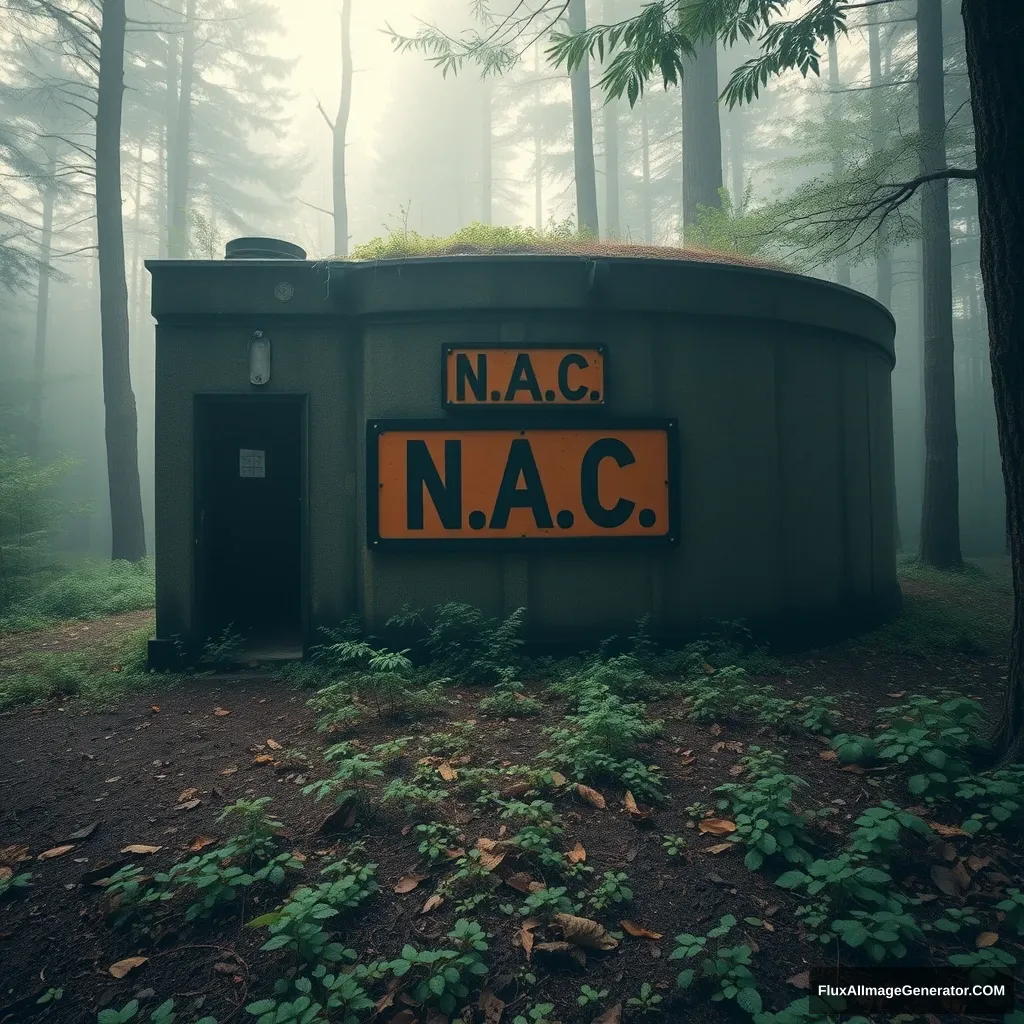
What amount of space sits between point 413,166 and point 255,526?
35633 mm

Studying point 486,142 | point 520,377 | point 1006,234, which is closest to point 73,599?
point 520,377

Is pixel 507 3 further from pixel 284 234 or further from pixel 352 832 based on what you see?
pixel 352 832

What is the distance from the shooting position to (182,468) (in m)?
6.00

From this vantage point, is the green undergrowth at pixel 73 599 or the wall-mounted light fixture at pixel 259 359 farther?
the green undergrowth at pixel 73 599

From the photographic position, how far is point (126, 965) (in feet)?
7.98

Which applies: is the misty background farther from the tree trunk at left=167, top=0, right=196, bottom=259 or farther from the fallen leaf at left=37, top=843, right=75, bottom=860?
the fallen leaf at left=37, top=843, right=75, bottom=860

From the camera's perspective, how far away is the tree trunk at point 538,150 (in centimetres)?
2836

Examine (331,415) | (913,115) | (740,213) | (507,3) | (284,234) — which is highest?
(507,3)

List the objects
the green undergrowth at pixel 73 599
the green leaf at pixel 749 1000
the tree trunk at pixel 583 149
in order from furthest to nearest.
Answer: the tree trunk at pixel 583 149, the green undergrowth at pixel 73 599, the green leaf at pixel 749 1000

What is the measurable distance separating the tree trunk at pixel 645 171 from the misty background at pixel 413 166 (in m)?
0.09

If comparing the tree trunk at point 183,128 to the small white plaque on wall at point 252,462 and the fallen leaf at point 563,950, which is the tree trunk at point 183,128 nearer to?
the small white plaque on wall at point 252,462

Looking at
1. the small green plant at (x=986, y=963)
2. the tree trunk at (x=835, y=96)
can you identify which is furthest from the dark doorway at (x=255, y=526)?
the tree trunk at (x=835, y=96)

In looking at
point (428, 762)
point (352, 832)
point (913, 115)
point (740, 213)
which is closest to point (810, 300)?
point (740, 213)

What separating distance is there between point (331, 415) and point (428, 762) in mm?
3407
